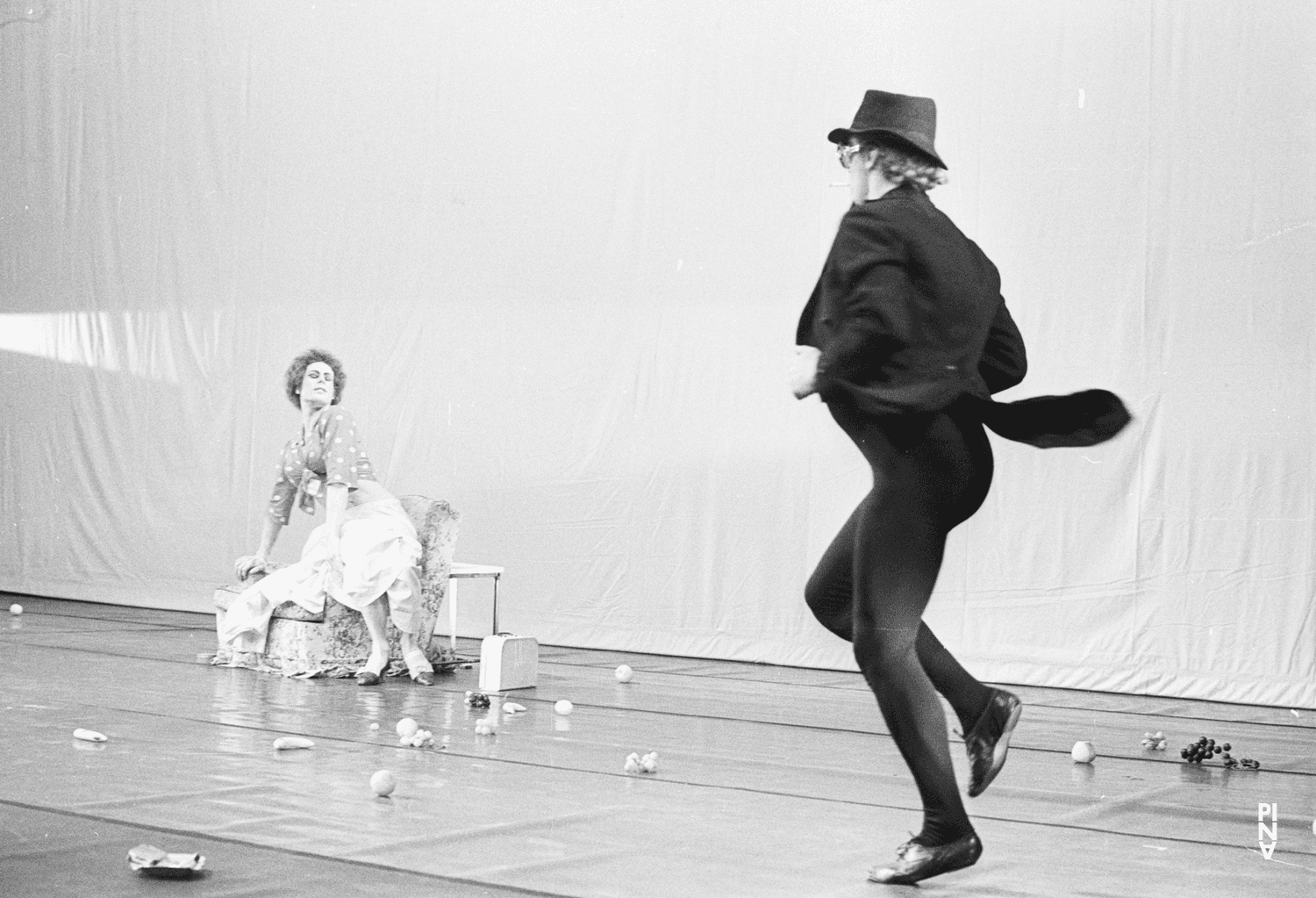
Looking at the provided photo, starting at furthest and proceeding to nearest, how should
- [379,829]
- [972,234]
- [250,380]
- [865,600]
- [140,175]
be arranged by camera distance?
[140,175], [250,380], [972,234], [379,829], [865,600]

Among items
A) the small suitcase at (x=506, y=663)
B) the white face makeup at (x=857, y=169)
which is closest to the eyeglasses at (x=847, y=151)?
the white face makeup at (x=857, y=169)

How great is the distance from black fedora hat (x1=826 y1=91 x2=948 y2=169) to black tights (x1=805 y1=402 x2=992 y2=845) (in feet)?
1.77

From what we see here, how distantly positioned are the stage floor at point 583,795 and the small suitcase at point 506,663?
0.29ft

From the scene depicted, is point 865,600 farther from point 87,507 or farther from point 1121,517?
point 87,507

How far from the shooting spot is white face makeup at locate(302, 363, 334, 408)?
651cm

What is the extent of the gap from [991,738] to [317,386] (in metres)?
4.13

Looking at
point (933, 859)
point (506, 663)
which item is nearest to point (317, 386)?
point (506, 663)

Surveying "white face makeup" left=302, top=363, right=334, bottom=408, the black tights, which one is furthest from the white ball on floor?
"white face makeup" left=302, top=363, right=334, bottom=408

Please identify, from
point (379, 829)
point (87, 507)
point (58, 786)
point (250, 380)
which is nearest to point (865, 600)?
point (379, 829)

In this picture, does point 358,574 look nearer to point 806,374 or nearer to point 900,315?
point 806,374

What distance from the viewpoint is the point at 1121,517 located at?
7.29 meters

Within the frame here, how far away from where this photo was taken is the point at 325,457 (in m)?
6.39

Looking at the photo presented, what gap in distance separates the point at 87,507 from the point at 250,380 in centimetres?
175

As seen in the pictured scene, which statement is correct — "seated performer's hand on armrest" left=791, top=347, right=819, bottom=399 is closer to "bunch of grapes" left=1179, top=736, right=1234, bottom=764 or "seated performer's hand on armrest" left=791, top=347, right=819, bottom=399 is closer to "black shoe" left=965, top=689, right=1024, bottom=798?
"black shoe" left=965, top=689, right=1024, bottom=798
